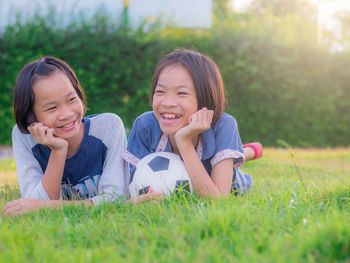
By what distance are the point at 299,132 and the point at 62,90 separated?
798 centimetres

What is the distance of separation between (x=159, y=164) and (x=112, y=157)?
57cm

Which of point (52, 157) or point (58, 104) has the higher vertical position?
point (58, 104)

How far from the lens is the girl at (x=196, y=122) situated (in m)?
3.08

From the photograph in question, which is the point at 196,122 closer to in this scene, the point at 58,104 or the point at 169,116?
the point at 169,116

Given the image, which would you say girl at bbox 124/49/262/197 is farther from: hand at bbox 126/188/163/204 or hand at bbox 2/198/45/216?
hand at bbox 2/198/45/216

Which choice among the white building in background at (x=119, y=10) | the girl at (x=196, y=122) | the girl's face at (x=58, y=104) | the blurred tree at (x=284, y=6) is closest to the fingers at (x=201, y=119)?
the girl at (x=196, y=122)

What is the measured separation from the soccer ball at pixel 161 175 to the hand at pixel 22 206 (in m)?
0.74

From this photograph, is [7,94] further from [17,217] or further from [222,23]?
[17,217]

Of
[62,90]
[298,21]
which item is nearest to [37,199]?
[62,90]

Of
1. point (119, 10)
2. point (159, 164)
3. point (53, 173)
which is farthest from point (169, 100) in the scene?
point (119, 10)

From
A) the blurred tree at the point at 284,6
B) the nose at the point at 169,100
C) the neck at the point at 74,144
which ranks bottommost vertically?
the neck at the point at 74,144

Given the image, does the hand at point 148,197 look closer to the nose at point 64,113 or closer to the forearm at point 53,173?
the forearm at point 53,173

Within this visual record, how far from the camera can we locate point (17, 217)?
265 cm

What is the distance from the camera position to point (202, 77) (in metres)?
3.25
